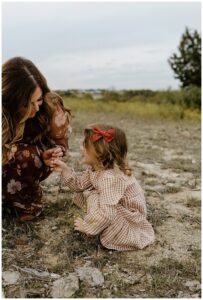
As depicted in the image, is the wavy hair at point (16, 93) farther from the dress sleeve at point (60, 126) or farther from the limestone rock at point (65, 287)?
the limestone rock at point (65, 287)

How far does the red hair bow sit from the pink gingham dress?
0.63 ft

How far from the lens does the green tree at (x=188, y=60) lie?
61.6 feet

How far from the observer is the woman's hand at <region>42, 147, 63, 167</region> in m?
2.76

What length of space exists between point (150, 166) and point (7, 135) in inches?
94.4

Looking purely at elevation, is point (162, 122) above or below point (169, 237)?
below

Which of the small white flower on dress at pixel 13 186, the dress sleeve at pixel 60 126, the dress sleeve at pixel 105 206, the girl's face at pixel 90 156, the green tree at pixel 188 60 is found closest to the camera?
the dress sleeve at pixel 105 206

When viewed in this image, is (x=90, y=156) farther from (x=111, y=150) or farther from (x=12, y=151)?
(x=12, y=151)

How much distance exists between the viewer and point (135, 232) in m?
2.66

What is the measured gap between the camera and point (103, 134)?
8.41ft

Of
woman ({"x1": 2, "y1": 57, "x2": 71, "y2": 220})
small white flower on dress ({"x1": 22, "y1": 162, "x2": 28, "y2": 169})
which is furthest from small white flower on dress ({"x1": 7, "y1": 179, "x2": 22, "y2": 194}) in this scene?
small white flower on dress ({"x1": 22, "y1": 162, "x2": 28, "y2": 169})

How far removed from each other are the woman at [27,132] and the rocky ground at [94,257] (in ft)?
0.65

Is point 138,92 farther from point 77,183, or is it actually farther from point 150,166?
point 77,183

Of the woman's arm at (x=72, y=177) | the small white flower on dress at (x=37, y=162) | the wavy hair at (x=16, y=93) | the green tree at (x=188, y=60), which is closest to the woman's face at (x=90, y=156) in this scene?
the woman's arm at (x=72, y=177)

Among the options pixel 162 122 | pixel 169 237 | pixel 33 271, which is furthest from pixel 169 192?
pixel 162 122
